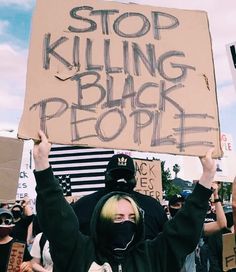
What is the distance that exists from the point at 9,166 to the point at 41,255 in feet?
3.47

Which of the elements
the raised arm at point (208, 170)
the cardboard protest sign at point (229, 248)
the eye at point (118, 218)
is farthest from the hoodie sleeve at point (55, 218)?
the cardboard protest sign at point (229, 248)

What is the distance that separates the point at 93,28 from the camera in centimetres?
332

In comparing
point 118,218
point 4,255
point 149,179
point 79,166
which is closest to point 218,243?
point 4,255

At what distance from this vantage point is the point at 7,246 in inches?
213

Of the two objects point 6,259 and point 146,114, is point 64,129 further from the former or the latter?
point 6,259

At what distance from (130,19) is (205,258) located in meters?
4.53

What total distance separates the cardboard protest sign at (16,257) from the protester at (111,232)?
2.58m

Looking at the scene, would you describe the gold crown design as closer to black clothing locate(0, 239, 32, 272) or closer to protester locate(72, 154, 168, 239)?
protester locate(72, 154, 168, 239)

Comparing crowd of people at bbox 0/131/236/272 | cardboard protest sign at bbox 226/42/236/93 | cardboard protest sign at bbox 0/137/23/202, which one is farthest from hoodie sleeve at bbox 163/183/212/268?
cardboard protest sign at bbox 0/137/23/202

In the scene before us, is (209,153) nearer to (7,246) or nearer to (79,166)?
(7,246)

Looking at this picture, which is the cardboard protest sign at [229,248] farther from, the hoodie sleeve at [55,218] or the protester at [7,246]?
the protester at [7,246]

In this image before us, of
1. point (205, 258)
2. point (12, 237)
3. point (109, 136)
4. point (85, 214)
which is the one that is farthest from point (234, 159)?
point (109, 136)

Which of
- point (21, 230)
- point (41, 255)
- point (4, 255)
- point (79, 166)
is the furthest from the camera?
point (79, 166)

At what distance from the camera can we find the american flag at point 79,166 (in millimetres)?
9352
